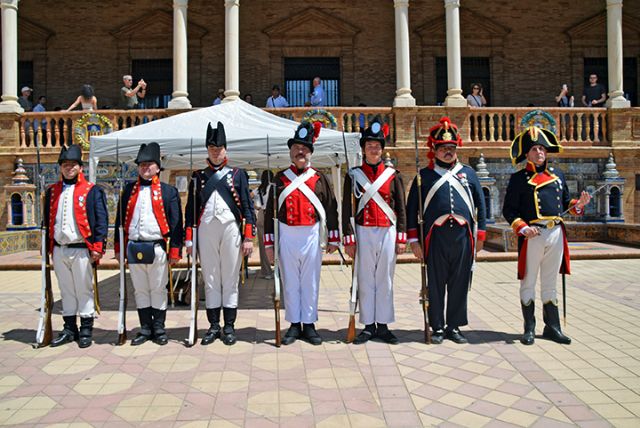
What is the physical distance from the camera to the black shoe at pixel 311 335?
5409 mm

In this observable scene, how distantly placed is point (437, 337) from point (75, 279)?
11.9ft

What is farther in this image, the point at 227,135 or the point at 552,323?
the point at 227,135

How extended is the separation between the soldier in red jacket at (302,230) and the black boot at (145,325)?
1.38 metres

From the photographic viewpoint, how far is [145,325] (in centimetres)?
560

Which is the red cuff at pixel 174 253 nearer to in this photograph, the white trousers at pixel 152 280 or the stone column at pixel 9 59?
the white trousers at pixel 152 280

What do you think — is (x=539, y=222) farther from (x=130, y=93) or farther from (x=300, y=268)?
(x=130, y=93)

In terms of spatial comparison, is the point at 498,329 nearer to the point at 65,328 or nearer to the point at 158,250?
the point at 158,250

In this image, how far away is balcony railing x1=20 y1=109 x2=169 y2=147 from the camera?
15281 mm

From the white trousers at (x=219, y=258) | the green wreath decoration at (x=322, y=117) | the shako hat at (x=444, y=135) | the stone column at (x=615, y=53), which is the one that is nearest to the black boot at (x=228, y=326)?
the white trousers at (x=219, y=258)

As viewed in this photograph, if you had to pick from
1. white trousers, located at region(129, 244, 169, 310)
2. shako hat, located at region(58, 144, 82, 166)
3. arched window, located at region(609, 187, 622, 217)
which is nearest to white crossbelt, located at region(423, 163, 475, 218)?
white trousers, located at region(129, 244, 169, 310)

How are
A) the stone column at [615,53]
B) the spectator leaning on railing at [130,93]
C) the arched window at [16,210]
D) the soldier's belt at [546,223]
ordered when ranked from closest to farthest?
1. the soldier's belt at [546,223]
2. the arched window at [16,210]
3. the spectator leaning on railing at [130,93]
4. the stone column at [615,53]

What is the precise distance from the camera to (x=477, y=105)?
1630 cm

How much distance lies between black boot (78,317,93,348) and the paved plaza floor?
0.09 metres

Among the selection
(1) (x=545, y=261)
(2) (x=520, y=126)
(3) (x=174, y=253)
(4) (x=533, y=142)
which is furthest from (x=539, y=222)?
(2) (x=520, y=126)
